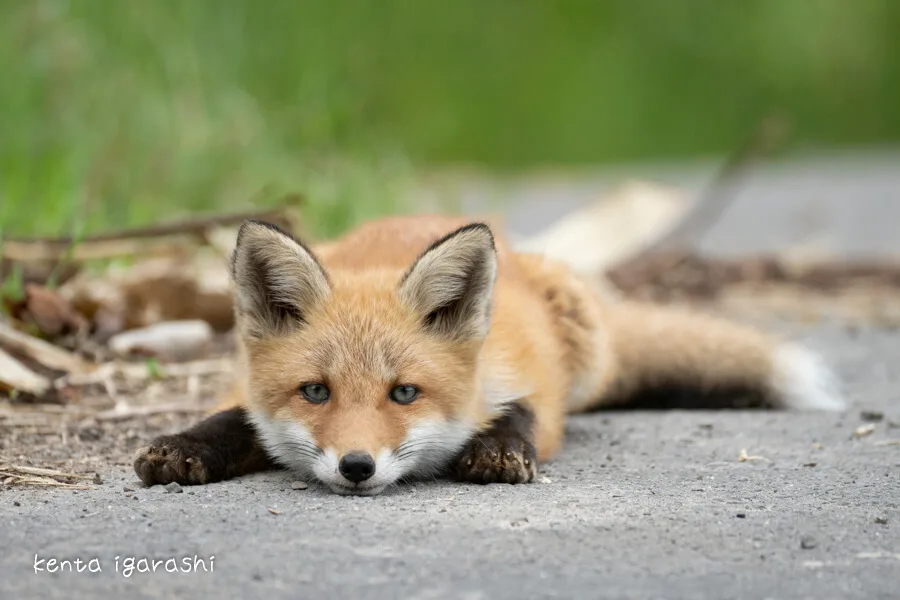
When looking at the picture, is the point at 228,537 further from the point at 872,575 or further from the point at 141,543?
the point at 872,575

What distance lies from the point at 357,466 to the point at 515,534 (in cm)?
58

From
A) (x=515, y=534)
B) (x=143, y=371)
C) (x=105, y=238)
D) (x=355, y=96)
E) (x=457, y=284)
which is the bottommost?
(x=515, y=534)

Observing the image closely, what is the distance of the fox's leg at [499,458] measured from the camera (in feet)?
10.9

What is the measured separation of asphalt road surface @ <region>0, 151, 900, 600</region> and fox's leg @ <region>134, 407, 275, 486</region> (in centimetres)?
9

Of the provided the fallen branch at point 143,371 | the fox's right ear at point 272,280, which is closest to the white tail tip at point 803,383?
the fox's right ear at point 272,280

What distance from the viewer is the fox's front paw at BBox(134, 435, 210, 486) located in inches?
126

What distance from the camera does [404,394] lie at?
3.30m

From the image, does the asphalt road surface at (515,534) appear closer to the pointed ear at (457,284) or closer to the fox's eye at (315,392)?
the fox's eye at (315,392)

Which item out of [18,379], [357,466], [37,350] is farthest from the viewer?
[37,350]

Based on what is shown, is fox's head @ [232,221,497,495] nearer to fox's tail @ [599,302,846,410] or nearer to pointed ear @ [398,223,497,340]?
pointed ear @ [398,223,497,340]

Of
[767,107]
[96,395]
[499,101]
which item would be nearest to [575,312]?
[96,395]

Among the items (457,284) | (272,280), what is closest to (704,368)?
(457,284)

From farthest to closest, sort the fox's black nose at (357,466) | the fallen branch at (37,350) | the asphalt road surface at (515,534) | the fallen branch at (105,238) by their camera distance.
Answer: the fallen branch at (105,238) < the fallen branch at (37,350) < the fox's black nose at (357,466) < the asphalt road surface at (515,534)

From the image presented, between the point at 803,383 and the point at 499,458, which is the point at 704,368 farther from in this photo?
the point at 499,458
